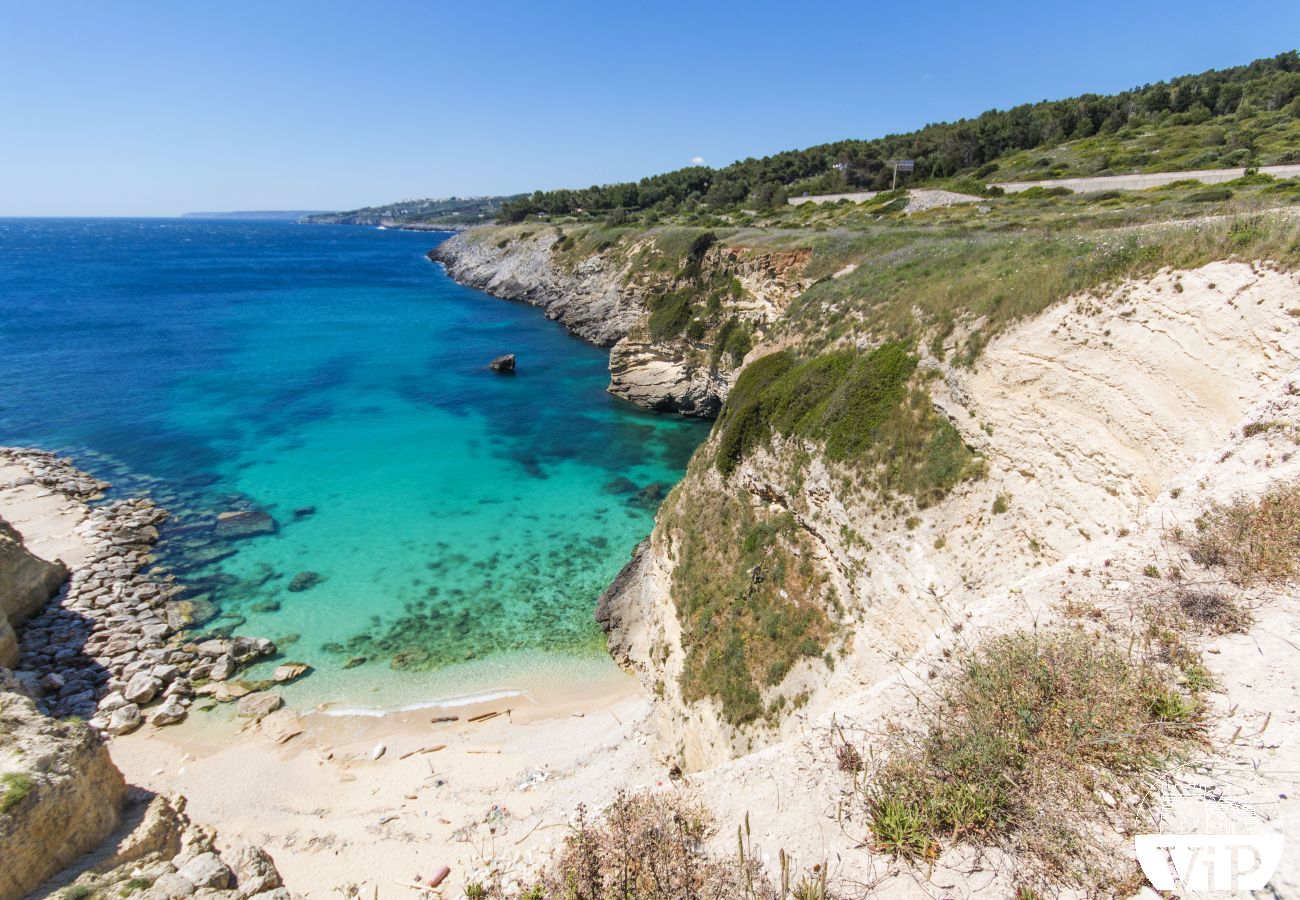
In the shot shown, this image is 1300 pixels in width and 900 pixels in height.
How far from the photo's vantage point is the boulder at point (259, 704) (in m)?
17.5

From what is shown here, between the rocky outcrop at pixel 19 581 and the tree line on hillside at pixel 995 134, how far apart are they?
251 ft

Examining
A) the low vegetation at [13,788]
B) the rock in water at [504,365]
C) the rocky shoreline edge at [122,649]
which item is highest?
the rock in water at [504,365]

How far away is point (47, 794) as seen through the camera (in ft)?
31.4

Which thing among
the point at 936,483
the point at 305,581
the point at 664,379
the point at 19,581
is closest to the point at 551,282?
the point at 664,379

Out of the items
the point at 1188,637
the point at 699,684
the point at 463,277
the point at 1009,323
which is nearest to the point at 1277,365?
the point at 1009,323

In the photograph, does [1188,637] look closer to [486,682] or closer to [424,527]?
[486,682]

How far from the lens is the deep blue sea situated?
69.2ft

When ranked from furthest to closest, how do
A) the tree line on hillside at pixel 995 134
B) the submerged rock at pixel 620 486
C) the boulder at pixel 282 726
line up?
the tree line on hillside at pixel 995 134
the submerged rock at pixel 620 486
the boulder at pixel 282 726

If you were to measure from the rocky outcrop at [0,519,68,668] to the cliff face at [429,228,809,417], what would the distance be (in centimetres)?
3411

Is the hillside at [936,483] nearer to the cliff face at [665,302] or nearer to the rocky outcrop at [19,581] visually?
the cliff face at [665,302]

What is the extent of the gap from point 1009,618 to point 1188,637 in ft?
6.92

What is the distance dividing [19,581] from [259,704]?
36.1 ft

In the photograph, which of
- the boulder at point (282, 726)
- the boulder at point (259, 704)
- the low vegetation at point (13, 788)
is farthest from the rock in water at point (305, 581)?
the low vegetation at point (13, 788)

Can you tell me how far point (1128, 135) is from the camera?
179ft
